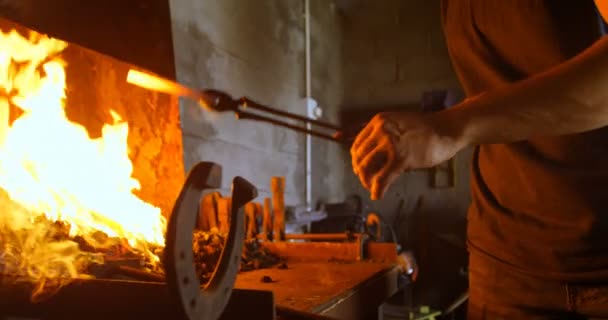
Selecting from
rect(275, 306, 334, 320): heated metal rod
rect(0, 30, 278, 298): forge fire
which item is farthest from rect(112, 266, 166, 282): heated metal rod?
rect(275, 306, 334, 320): heated metal rod

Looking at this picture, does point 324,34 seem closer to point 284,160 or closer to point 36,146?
point 284,160

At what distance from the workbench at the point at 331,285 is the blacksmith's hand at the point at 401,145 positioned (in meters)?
0.40

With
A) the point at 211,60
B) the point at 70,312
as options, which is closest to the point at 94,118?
the point at 211,60

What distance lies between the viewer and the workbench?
1215 mm

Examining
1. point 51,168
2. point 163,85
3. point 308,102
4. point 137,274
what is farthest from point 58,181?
point 308,102

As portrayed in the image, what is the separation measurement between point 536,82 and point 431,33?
13.9ft

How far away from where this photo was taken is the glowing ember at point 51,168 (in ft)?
5.50

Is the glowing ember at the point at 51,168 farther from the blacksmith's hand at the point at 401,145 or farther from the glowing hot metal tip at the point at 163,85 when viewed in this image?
the blacksmith's hand at the point at 401,145

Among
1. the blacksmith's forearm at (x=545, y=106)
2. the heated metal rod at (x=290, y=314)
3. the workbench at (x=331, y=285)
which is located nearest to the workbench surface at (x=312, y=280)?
the workbench at (x=331, y=285)

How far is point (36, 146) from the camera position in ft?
6.14

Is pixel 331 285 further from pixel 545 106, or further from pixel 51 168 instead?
pixel 51 168

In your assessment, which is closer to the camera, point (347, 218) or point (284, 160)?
point (284, 160)

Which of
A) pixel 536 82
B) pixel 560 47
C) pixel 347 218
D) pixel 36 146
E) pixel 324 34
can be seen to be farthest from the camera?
pixel 324 34

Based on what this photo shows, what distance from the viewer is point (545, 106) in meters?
0.85
